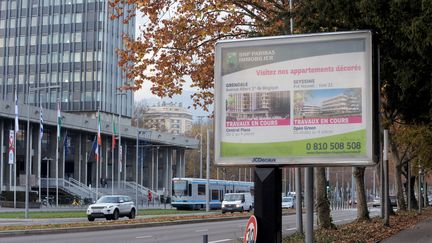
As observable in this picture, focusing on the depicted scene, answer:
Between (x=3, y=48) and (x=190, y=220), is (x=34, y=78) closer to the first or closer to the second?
(x=3, y=48)

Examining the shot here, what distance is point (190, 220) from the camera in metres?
34.6

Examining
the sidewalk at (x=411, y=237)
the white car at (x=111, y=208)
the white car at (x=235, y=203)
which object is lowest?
the white car at (x=235, y=203)

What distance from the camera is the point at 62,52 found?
302 ft

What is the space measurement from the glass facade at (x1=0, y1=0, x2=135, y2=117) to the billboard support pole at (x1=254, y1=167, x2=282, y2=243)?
82762 millimetres

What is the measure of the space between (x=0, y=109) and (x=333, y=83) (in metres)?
57.7

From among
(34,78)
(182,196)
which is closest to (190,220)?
(182,196)

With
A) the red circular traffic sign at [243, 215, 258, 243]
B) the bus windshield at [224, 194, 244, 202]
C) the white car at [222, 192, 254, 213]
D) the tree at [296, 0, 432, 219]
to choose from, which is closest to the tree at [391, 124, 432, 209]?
the white car at [222, 192, 254, 213]

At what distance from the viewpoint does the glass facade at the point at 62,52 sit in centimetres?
9000

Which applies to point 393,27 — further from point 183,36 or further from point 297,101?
point 183,36

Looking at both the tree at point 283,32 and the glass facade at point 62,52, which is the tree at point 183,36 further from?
the glass facade at point 62,52

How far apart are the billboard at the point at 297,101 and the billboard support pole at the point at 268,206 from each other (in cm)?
23

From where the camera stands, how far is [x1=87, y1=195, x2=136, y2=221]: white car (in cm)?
3500

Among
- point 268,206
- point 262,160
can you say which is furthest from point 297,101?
point 268,206

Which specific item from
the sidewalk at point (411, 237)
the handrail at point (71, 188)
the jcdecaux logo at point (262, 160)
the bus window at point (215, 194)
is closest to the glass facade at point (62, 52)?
the handrail at point (71, 188)
